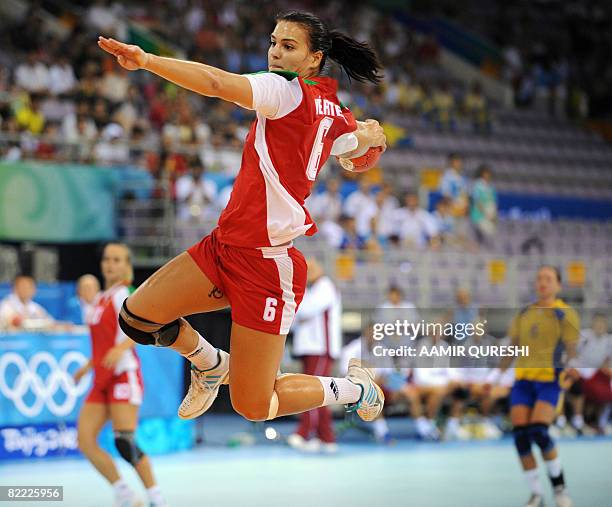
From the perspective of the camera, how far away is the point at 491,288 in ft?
52.7

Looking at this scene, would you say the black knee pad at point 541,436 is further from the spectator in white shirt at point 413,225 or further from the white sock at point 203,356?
the spectator in white shirt at point 413,225

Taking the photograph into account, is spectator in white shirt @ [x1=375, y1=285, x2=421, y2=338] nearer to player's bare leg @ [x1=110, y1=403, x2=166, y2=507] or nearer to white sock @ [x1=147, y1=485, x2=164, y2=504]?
player's bare leg @ [x1=110, y1=403, x2=166, y2=507]

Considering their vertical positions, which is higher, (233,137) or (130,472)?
(233,137)

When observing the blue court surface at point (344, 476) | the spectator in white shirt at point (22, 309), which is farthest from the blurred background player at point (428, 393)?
the spectator in white shirt at point (22, 309)

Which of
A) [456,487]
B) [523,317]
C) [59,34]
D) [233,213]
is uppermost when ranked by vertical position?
[59,34]

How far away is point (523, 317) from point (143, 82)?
36.9 ft

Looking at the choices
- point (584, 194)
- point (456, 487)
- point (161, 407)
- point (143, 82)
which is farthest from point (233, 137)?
point (584, 194)

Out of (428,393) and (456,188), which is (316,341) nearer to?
(428,393)

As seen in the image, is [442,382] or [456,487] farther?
[442,382]

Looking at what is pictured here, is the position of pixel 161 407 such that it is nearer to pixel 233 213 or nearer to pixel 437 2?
pixel 233 213

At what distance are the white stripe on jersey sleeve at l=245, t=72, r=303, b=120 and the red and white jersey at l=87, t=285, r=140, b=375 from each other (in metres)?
3.70

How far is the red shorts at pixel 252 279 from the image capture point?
564 centimetres

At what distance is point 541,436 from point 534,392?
386 millimetres

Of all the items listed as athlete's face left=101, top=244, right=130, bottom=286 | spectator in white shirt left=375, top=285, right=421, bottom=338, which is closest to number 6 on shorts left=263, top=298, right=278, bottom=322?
athlete's face left=101, top=244, right=130, bottom=286
